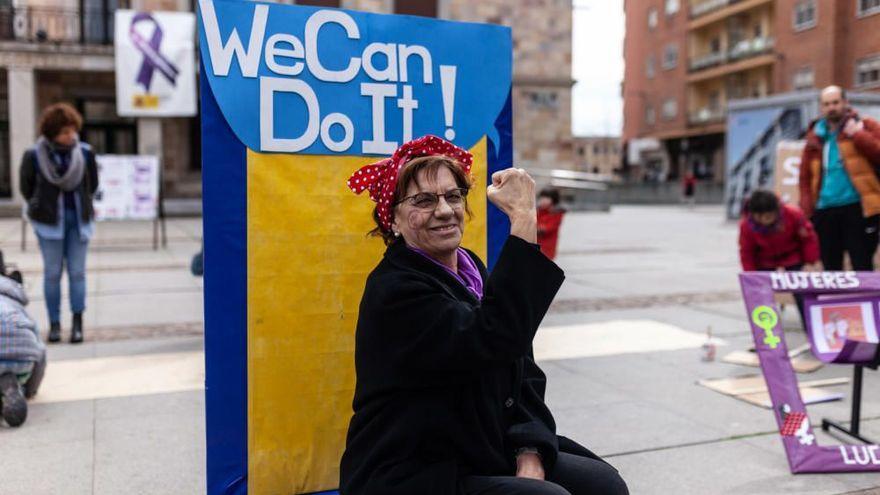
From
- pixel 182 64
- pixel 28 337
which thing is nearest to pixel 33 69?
pixel 182 64

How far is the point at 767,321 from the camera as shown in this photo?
3.77 m

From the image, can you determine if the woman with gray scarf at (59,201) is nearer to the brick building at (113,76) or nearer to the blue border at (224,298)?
the blue border at (224,298)

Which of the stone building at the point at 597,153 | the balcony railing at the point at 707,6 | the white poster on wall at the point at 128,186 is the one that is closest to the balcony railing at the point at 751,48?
the balcony railing at the point at 707,6

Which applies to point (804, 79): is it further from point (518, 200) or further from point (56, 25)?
point (518, 200)

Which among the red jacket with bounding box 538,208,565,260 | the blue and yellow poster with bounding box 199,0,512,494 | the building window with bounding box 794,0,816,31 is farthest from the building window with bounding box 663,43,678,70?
the blue and yellow poster with bounding box 199,0,512,494

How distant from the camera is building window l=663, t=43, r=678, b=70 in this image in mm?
50875

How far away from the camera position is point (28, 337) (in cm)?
425

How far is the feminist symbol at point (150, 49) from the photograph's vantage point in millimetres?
20734

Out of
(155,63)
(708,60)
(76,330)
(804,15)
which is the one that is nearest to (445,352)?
(76,330)

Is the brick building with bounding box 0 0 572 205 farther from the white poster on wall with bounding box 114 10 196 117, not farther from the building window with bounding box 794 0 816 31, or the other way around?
the building window with bounding box 794 0 816 31

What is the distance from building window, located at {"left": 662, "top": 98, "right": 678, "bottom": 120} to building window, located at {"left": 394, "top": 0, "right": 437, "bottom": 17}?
31052 millimetres

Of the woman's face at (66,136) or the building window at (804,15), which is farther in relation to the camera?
the building window at (804,15)

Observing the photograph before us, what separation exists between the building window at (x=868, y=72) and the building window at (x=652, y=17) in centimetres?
1911

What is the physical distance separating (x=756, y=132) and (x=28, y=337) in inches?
687
